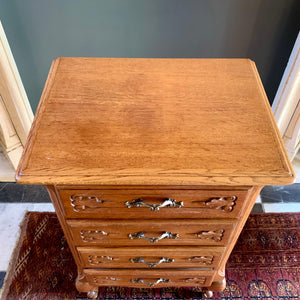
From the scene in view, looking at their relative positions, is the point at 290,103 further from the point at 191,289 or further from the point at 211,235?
the point at 191,289

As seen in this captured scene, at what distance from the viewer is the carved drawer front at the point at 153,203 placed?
2.51 feet

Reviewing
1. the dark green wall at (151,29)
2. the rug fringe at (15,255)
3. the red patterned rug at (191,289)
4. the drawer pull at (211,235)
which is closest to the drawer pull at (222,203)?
the drawer pull at (211,235)

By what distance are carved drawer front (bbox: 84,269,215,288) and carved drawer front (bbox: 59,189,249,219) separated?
0.33 metres

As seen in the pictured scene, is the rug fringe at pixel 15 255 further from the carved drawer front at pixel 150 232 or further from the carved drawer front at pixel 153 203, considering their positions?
the carved drawer front at pixel 153 203

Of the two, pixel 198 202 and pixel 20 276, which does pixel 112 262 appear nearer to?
pixel 198 202

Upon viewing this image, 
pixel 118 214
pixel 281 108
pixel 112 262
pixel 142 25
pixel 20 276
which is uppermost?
pixel 142 25

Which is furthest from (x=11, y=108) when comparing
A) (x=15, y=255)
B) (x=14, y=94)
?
(x=15, y=255)

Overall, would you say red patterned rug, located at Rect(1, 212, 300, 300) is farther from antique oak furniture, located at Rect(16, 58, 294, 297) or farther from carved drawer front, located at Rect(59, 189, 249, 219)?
carved drawer front, located at Rect(59, 189, 249, 219)

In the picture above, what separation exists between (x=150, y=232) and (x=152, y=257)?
16 centimetres

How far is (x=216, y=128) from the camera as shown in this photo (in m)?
0.81

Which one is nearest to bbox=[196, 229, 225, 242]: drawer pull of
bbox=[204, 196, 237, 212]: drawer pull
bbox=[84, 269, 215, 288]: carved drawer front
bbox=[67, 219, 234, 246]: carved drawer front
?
bbox=[67, 219, 234, 246]: carved drawer front

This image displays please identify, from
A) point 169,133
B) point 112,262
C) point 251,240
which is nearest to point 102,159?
point 169,133

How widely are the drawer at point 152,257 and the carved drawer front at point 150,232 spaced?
3 centimetres

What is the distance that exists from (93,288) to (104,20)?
1054 mm
